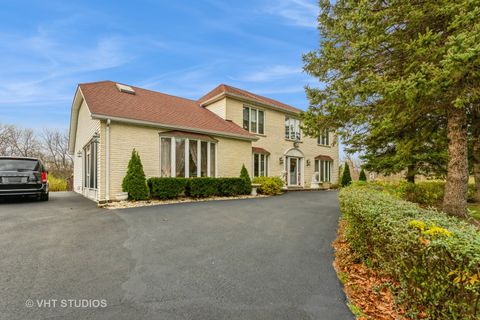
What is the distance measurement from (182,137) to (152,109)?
2432 millimetres

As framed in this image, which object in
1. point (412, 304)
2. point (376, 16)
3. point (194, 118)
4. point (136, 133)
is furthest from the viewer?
point (194, 118)

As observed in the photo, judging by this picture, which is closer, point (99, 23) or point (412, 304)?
point (412, 304)

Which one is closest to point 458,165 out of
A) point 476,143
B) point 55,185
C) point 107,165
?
point 476,143

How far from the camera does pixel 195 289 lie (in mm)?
2902

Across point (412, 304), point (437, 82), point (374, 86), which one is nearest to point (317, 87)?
point (374, 86)

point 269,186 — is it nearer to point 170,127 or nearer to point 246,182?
point 246,182

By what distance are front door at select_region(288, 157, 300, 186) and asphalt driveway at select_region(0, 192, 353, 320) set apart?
12.1 m

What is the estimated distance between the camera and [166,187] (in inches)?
392

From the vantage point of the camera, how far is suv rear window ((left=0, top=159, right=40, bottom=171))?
28.3 feet

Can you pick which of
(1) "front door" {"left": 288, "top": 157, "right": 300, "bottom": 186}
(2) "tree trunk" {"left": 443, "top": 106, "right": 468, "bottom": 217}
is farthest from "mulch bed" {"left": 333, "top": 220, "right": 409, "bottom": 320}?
(1) "front door" {"left": 288, "top": 157, "right": 300, "bottom": 186}

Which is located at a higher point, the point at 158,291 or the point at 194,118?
the point at 194,118

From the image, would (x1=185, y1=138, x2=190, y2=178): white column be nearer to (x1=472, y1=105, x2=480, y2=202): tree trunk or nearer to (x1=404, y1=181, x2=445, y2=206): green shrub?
(x1=404, y1=181, x2=445, y2=206): green shrub

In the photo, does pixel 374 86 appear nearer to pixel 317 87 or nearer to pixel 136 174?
pixel 317 87

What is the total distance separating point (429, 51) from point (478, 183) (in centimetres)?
833
